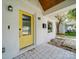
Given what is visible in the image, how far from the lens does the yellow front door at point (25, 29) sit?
482 cm

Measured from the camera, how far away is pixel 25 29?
17.5 feet

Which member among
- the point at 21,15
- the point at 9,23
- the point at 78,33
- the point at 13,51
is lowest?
the point at 13,51

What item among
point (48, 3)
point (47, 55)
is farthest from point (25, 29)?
point (48, 3)

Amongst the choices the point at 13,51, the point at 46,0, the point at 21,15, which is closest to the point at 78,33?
the point at 13,51

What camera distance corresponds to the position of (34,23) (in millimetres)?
6203

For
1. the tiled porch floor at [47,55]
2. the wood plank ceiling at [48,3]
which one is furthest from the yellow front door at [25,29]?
the wood plank ceiling at [48,3]

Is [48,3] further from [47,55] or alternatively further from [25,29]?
[47,55]

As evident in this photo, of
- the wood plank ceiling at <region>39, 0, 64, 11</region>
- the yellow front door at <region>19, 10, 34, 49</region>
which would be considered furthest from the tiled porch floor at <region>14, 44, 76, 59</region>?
the wood plank ceiling at <region>39, 0, 64, 11</region>

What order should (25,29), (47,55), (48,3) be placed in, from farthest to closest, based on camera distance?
(48,3), (25,29), (47,55)

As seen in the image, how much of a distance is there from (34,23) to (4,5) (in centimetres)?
300

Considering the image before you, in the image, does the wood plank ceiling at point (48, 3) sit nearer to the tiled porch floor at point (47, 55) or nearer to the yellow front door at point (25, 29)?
the yellow front door at point (25, 29)

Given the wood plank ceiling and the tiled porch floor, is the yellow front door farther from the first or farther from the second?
the wood plank ceiling

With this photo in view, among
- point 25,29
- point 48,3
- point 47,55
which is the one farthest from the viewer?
point 48,3

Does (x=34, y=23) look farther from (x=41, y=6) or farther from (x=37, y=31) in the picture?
(x=41, y=6)
